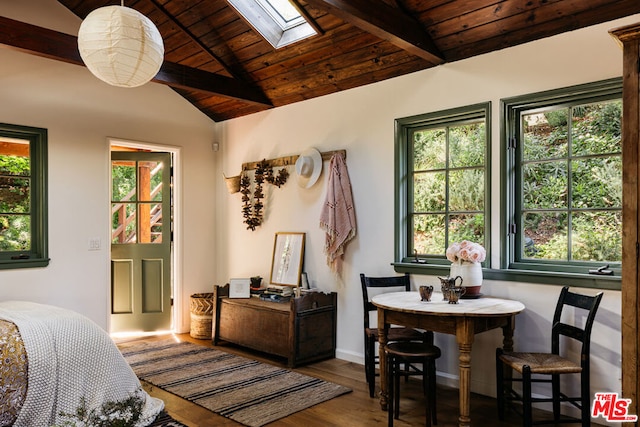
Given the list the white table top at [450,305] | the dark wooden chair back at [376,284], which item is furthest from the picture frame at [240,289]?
the white table top at [450,305]

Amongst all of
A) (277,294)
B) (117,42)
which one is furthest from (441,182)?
(117,42)

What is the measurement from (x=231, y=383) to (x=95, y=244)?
208 cm

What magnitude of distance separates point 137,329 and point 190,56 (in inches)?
116

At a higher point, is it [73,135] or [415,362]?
[73,135]

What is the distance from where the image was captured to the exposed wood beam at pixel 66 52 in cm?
343

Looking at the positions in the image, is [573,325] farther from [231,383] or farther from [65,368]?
[65,368]

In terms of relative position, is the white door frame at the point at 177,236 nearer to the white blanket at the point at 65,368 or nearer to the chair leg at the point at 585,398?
the white blanket at the point at 65,368

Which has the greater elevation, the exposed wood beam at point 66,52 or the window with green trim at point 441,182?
the exposed wood beam at point 66,52

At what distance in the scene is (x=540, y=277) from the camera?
10.2 ft

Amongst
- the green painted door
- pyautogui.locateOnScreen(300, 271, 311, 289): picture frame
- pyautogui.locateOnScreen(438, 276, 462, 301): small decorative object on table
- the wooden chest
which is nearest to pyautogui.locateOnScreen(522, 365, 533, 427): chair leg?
pyautogui.locateOnScreen(438, 276, 462, 301): small decorative object on table

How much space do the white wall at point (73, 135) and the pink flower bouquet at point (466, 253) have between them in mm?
3366

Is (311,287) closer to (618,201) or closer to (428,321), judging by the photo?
(428,321)

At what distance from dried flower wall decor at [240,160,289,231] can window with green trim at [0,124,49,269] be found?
1875mm

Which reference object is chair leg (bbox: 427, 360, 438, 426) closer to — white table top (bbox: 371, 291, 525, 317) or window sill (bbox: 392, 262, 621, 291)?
white table top (bbox: 371, 291, 525, 317)
